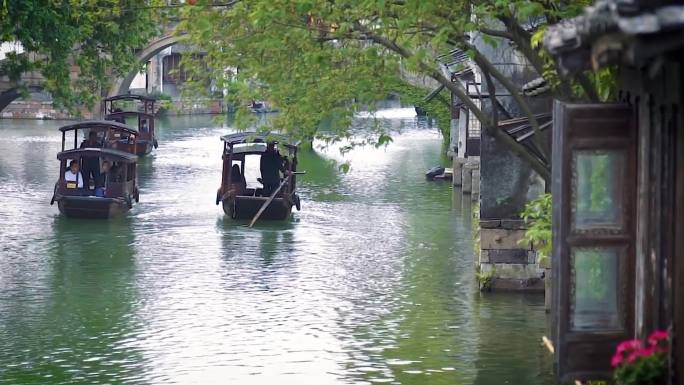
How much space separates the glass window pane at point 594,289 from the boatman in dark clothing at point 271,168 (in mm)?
22306

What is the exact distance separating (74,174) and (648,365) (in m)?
23.7

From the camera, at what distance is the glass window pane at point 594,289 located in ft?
31.0

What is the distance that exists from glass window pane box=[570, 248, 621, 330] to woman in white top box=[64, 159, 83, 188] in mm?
22697

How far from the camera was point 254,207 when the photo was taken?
3081cm

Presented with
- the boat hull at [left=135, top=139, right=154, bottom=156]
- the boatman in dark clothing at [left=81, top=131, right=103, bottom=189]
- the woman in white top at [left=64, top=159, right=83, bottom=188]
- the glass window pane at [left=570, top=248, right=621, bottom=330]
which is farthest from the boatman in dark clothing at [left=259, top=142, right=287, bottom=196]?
the glass window pane at [left=570, top=248, right=621, bottom=330]

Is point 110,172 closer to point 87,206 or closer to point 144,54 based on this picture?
point 87,206

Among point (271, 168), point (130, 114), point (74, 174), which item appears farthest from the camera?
point (130, 114)

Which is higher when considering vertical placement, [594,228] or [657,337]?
[594,228]

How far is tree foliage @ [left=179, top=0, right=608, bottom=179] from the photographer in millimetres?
15648

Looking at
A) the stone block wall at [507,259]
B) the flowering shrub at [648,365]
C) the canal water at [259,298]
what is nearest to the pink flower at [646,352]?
the flowering shrub at [648,365]

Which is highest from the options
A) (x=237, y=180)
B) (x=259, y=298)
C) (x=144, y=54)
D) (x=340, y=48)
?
(x=144, y=54)

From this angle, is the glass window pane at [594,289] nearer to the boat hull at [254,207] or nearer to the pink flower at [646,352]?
the pink flower at [646,352]

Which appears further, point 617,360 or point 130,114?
point 130,114

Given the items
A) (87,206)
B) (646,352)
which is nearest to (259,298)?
(87,206)
